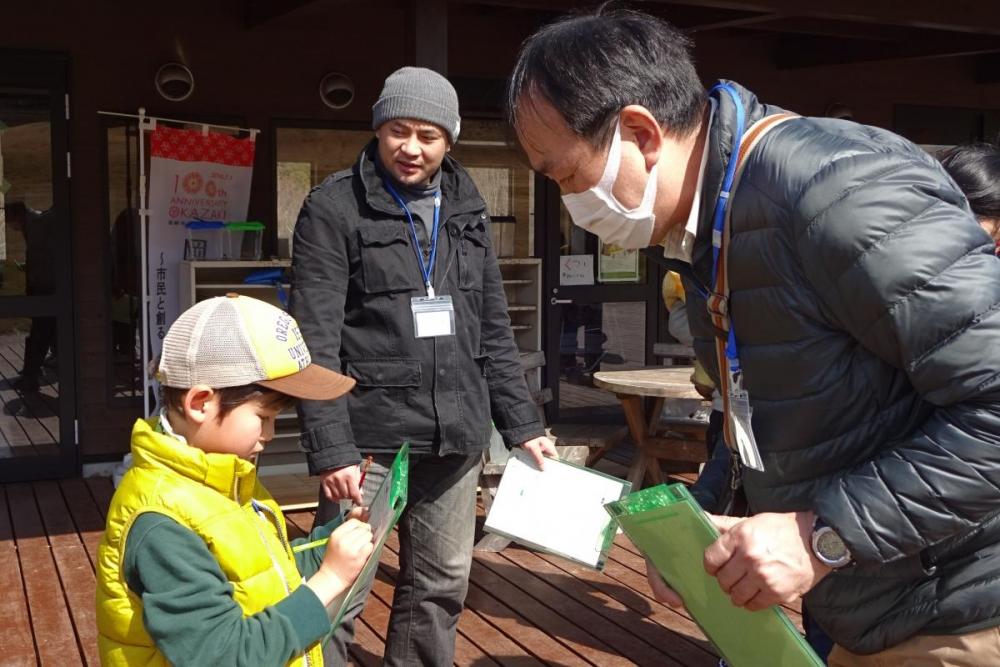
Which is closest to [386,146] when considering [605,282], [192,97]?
[192,97]

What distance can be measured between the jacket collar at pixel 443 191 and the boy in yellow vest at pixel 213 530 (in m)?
0.97

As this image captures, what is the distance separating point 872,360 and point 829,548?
9.3 inches

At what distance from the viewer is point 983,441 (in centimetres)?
123

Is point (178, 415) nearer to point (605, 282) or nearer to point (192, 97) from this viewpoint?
point (192, 97)

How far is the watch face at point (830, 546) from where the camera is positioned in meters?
1.32

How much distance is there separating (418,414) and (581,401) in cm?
512

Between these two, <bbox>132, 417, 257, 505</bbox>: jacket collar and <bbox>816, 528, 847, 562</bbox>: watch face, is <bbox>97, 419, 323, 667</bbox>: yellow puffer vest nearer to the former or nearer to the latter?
<bbox>132, 417, 257, 505</bbox>: jacket collar

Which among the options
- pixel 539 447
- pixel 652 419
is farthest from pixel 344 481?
pixel 652 419

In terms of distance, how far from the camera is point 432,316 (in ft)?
9.57

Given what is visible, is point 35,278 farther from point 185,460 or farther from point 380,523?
point 380,523

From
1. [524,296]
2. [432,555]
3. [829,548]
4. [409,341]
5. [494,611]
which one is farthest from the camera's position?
[524,296]

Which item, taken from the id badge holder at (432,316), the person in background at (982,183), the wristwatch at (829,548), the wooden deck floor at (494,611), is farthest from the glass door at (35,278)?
the wristwatch at (829,548)

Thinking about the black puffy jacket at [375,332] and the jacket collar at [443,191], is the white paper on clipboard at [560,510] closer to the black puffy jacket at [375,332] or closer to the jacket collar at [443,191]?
the black puffy jacket at [375,332]

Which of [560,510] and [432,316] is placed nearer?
[560,510]
